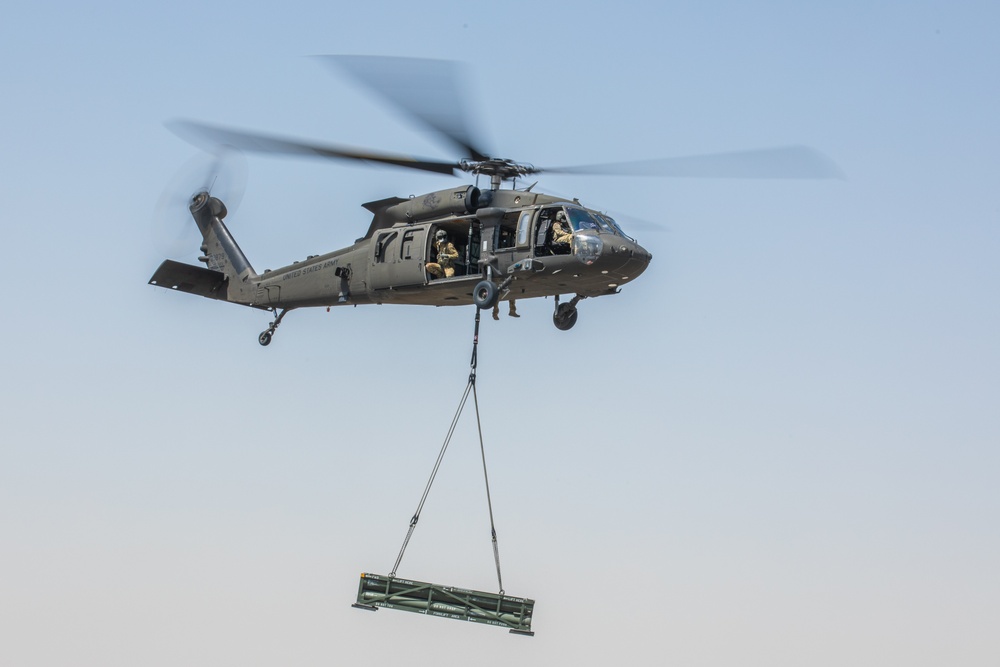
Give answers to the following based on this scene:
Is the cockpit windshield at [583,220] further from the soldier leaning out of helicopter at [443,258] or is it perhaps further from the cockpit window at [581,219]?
the soldier leaning out of helicopter at [443,258]

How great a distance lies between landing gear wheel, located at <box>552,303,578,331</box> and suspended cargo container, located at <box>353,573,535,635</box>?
17.7 feet

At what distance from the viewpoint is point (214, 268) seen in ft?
87.2

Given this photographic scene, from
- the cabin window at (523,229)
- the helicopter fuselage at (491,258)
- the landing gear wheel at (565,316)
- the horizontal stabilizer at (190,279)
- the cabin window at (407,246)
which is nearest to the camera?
the helicopter fuselage at (491,258)

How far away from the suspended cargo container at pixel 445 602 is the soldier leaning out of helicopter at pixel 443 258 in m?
5.27

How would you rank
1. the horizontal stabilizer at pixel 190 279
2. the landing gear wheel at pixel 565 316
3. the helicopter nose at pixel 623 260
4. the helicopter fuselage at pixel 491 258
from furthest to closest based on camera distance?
the horizontal stabilizer at pixel 190 279 → the landing gear wheel at pixel 565 316 → the helicopter fuselage at pixel 491 258 → the helicopter nose at pixel 623 260

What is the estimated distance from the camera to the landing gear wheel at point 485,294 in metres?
Result: 21.0

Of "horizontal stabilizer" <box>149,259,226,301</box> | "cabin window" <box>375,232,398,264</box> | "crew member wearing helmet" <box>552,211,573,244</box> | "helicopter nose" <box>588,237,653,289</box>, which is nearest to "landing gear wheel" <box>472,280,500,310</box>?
"crew member wearing helmet" <box>552,211,573,244</box>

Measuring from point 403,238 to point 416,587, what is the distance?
6190mm

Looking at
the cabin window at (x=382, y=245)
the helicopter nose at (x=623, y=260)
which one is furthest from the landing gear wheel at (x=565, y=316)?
the cabin window at (x=382, y=245)

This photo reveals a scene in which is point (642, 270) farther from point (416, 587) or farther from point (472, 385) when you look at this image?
point (416, 587)

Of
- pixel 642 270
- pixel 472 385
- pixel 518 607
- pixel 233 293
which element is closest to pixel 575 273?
pixel 642 270

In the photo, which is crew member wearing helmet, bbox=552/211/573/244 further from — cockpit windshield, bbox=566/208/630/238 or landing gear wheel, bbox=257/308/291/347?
landing gear wheel, bbox=257/308/291/347

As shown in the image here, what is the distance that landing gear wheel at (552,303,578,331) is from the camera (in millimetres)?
22781

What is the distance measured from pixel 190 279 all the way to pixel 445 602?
31.4 ft
